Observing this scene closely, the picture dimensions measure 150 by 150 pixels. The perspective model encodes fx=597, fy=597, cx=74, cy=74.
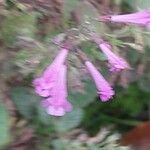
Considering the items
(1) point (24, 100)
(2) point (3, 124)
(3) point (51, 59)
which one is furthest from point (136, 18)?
(1) point (24, 100)

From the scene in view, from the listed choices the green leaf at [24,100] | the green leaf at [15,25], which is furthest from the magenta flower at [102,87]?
the green leaf at [24,100]

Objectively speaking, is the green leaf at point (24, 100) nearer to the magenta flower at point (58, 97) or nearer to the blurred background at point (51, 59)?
the blurred background at point (51, 59)

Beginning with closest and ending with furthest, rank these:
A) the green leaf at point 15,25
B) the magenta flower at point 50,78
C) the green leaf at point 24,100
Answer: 1. the magenta flower at point 50,78
2. the green leaf at point 15,25
3. the green leaf at point 24,100

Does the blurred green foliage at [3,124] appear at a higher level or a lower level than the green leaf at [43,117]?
higher

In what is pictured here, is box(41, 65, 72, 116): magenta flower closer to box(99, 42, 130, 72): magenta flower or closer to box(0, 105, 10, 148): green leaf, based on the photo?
box(99, 42, 130, 72): magenta flower

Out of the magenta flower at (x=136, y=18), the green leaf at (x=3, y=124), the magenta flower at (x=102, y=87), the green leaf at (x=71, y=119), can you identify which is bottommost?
the green leaf at (x=71, y=119)

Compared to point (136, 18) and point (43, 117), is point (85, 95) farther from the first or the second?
point (136, 18)
